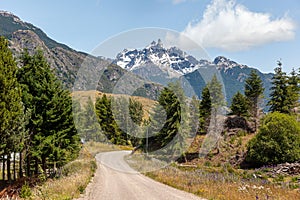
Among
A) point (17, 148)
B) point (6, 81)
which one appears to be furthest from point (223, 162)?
point (6, 81)

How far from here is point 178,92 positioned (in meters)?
32.8

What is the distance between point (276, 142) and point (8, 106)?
2854 centimetres

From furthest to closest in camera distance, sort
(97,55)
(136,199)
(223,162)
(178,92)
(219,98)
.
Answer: (219,98) → (223,162) → (178,92) → (97,55) → (136,199)

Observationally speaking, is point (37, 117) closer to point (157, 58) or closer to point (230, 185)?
point (157, 58)

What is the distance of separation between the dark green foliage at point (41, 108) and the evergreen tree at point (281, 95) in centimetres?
3094

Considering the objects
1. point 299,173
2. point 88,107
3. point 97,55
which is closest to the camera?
point 97,55

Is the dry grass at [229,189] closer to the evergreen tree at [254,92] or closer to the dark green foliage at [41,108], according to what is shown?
the dark green foliage at [41,108]

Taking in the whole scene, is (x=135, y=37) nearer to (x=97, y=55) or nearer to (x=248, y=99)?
(x=97, y=55)

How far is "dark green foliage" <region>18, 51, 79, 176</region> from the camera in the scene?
2656 centimetres

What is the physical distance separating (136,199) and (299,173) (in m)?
21.7

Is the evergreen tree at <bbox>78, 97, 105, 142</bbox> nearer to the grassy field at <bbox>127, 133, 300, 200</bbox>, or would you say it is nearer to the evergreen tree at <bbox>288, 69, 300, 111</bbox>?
the grassy field at <bbox>127, 133, 300, 200</bbox>

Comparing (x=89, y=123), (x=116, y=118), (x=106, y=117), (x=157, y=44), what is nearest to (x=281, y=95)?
(x=116, y=118)

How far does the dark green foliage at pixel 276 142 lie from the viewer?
35.2m

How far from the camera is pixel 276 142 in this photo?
117ft
